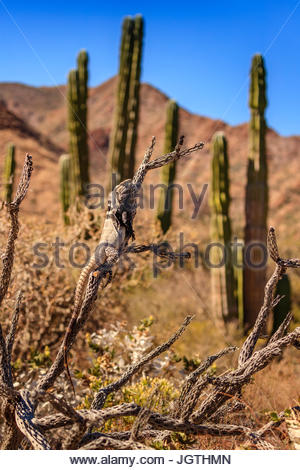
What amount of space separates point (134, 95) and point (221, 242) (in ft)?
12.1

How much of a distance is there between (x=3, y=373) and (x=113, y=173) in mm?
7012

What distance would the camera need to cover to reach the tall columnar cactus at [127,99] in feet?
32.1

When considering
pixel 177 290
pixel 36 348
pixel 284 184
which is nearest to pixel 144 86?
pixel 284 184

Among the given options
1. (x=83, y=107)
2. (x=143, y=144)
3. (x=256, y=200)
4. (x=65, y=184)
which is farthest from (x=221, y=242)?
(x=143, y=144)

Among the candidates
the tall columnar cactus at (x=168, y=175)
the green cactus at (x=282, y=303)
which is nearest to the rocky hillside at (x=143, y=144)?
the tall columnar cactus at (x=168, y=175)

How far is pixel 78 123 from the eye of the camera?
9828mm

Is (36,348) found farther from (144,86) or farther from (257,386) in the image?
(144,86)

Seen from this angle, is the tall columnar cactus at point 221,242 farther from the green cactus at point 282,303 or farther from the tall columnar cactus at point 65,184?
the tall columnar cactus at point 65,184

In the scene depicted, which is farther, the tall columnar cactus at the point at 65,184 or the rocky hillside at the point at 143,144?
the rocky hillside at the point at 143,144

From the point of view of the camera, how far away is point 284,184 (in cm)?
3791

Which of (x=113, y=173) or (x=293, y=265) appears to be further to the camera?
(x=113, y=173)

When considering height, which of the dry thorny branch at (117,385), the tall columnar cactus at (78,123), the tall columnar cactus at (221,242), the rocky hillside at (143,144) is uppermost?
the rocky hillside at (143,144)

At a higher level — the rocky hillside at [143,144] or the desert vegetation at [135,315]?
the rocky hillside at [143,144]

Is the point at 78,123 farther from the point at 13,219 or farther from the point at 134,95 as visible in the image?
the point at 13,219
